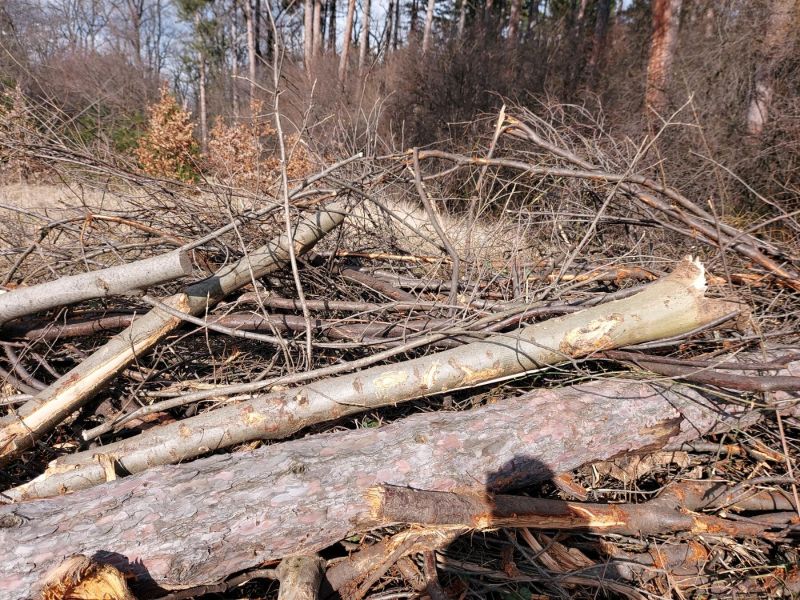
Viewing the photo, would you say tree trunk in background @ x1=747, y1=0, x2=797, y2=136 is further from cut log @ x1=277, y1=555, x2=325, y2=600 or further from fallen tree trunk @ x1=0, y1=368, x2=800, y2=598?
cut log @ x1=277, y1=555, x2=325, y2=600

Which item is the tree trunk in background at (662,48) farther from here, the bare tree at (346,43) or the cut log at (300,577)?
the cut log at (300,577)

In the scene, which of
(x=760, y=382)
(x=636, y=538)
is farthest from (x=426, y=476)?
(x=760, y=382)

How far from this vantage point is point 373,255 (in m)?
3.41

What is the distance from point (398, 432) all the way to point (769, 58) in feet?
28.5

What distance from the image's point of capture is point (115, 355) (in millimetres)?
2271

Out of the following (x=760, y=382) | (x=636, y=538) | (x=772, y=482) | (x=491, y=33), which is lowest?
(x=636, y=538)

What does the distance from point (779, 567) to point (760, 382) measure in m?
0.78

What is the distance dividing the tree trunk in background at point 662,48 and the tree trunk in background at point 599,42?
5.74 ft

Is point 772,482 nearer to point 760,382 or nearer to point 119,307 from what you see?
point 760,382

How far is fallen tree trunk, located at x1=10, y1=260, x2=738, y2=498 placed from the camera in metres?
2.11

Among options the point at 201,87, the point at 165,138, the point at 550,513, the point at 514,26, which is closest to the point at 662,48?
the point at 514,26

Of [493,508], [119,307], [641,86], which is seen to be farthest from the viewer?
[641,86]

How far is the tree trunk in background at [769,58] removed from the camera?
675cm

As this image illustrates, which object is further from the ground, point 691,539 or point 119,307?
point 119,307
